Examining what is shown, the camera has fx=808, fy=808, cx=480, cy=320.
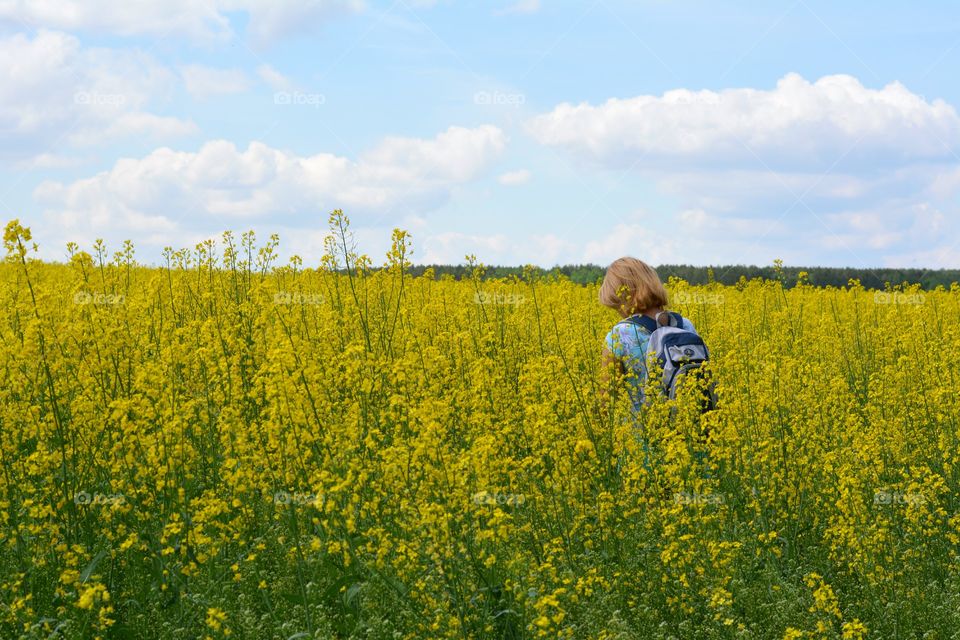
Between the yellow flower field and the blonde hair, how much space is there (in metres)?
0.66

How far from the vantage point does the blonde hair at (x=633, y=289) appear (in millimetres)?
5734

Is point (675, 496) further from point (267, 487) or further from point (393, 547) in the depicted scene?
point (267, 487)

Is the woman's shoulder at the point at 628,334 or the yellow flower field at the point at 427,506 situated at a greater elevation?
the woman's shoulder at the point at 628,334

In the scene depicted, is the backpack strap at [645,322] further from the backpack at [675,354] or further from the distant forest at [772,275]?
the distant forest at [772,275]

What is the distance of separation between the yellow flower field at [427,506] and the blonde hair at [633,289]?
66cm

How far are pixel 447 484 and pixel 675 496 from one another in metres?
1.36

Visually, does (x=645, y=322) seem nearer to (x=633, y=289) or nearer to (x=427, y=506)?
(x=633, y=289)

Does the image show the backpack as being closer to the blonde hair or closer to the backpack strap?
the backpack strap

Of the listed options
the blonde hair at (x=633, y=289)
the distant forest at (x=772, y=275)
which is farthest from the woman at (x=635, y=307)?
the distant forest at (x=772, y=275)

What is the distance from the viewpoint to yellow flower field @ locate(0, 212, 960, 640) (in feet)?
11.7

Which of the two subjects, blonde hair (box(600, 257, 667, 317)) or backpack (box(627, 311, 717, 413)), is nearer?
backpack (box(627, 311, 717, 413))

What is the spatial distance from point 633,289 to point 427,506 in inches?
114

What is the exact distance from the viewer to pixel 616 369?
503cm

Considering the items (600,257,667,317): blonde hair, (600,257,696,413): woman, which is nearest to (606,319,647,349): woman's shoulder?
(600,257,696,413): woman
